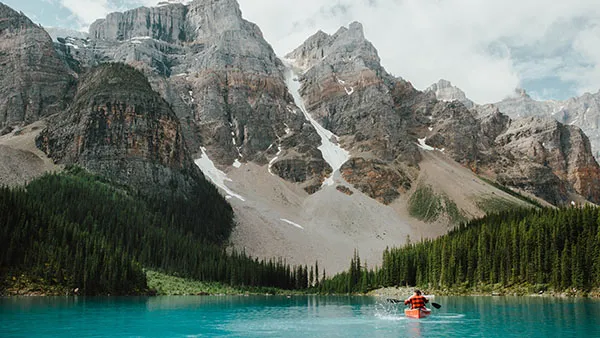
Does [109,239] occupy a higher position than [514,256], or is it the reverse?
[109,239]

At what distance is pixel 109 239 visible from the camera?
445ft

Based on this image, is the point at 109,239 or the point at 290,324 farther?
the point at 109,239

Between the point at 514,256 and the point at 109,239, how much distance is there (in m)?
91.0

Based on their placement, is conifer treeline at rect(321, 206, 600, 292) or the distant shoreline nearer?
the distant shoreline

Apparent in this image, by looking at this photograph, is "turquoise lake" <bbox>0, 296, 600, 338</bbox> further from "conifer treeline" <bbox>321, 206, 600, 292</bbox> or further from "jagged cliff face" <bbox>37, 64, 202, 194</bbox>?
"jagged cliff face" <bbox>37, 64, 202, 194</bbox>

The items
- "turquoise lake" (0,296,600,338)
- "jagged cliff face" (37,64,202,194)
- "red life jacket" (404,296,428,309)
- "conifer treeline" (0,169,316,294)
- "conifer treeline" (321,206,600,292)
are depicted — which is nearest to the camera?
"turquoise lake" (0,296,600,338)

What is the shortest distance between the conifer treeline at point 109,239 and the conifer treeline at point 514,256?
45029 mm

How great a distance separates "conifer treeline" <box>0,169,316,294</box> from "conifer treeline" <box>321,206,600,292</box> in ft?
148

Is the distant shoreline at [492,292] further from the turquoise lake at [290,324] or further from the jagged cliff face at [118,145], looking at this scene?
the jagged cliff face at [118,145]

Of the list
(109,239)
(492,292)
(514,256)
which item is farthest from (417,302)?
(109,239)

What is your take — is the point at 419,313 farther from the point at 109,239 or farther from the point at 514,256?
the point at 109,239

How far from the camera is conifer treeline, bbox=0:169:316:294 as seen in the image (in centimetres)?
9919

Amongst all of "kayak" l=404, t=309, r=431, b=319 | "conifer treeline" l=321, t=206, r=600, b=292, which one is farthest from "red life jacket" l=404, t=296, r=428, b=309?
"conifer treeline" l=321, t=206, r=600, b=292

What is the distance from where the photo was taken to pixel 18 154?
18175 cm
